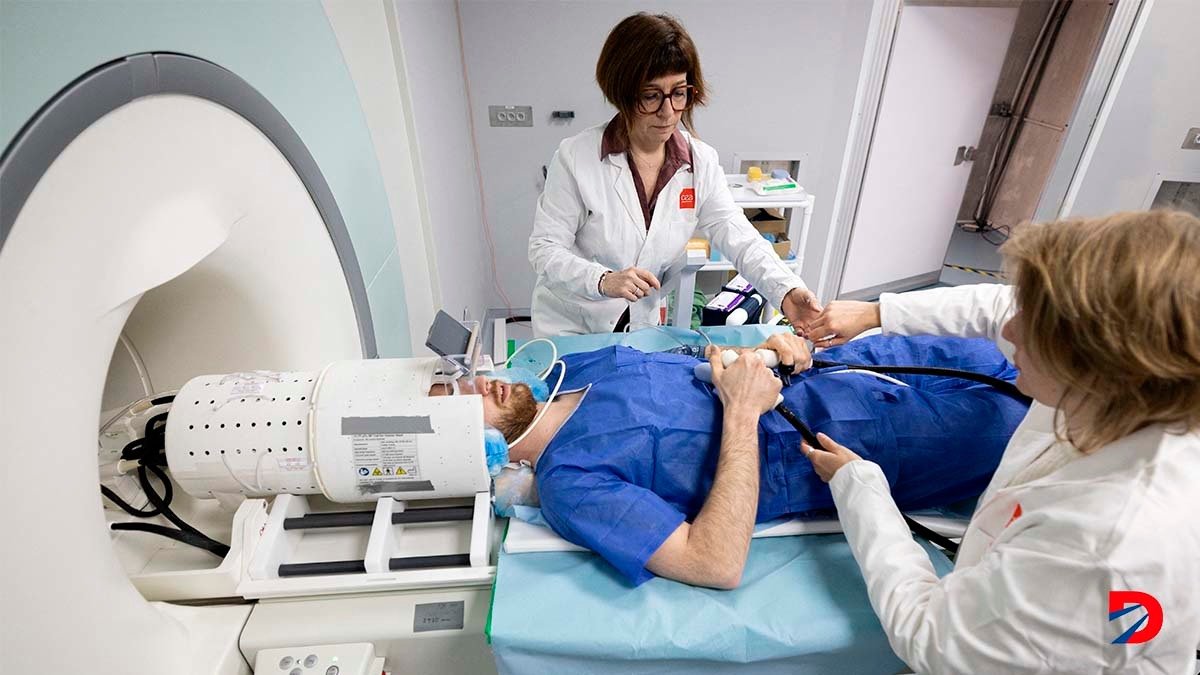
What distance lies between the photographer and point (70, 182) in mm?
750

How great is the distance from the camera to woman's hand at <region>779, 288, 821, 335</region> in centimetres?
159

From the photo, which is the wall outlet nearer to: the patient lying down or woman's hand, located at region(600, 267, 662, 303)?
the patient lying down

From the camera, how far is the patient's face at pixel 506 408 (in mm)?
1277

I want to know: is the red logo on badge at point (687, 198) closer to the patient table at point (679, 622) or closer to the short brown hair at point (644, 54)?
the short brown hair at point (644, 54)

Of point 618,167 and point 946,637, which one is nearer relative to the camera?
point 946,637

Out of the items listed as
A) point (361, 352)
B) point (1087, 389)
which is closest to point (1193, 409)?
point (1087, 389)

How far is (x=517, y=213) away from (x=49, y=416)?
8.49ft

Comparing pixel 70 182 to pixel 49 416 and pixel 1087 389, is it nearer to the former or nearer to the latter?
pixel 49 416

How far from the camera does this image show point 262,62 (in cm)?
121

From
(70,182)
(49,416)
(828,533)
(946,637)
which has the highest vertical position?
(70,182)

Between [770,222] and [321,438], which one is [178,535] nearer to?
[321,438]

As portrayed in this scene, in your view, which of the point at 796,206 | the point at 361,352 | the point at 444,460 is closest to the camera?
the point at 444,460

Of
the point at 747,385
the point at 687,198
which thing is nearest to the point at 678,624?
the point at 747,385

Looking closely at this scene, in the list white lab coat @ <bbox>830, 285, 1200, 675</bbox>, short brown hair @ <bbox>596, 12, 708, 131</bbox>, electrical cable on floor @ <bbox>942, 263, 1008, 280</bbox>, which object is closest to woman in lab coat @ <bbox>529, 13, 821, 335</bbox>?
short brown hair @ <bbox>596, 12, 708, 131</bbox>
